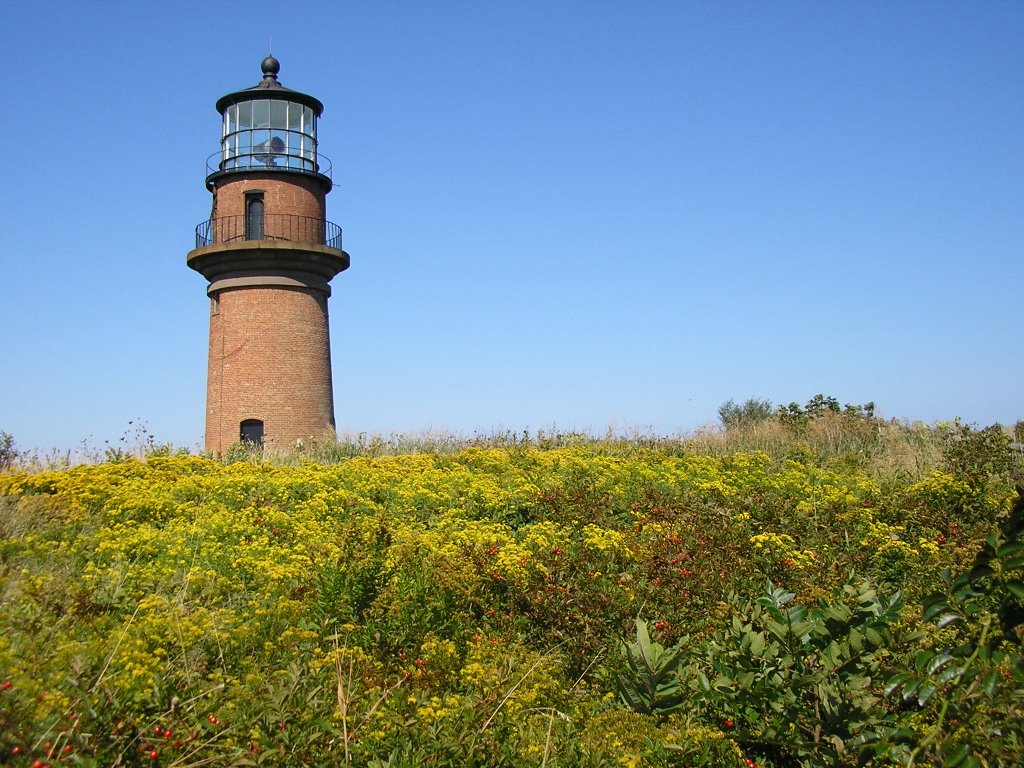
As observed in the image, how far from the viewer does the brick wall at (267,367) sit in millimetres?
21938

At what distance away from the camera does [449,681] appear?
4.80m

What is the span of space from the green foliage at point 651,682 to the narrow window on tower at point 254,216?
Result: 20.3 meters

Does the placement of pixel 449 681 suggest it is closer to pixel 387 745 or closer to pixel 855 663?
pixel 387 745

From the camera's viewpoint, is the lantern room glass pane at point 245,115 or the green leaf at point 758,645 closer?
the green leaf at point 758,645

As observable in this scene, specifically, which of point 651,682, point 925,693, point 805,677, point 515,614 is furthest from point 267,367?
→ point 925,693

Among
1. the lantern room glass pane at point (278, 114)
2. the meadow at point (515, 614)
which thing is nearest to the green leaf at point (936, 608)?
the meadow at point (515, 614)

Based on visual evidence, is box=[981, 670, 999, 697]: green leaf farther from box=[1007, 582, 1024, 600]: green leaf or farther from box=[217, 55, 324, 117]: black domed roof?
box=[217, 55, 324, 117]: black domed roof

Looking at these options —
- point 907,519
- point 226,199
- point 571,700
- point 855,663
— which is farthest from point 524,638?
point 226,199

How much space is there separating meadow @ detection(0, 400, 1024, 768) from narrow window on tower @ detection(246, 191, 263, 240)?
11.5 metres

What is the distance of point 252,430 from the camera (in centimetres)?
2206

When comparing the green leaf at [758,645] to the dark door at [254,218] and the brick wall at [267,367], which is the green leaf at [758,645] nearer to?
the brick wall at [267,367]

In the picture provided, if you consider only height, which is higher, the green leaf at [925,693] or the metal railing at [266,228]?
the metal railing at [266,228]

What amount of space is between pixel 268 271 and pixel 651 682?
19630 mm

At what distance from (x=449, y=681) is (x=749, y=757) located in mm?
1653
